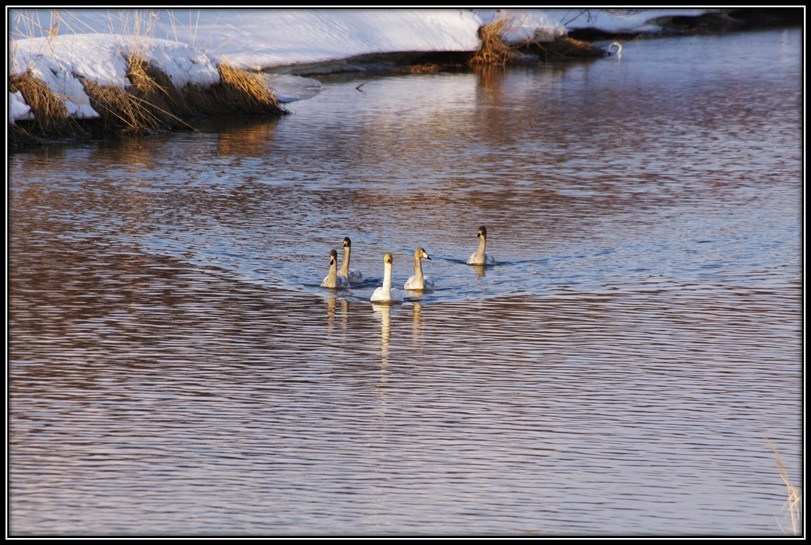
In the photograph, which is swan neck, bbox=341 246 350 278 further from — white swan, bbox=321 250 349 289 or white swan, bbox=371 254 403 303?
white swan, bbox=371 254 403 303

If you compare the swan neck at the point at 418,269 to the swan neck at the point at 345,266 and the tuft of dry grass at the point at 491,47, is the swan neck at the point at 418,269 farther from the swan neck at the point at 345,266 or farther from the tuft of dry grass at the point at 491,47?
the tuft of dry grass at the point at 491,47

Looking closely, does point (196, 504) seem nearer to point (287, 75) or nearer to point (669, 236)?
point (669, 236)

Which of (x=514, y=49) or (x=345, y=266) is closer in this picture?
(x=345, y=266)

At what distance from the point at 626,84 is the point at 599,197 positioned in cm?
1353

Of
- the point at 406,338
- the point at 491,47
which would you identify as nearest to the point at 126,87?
the point at 406,338

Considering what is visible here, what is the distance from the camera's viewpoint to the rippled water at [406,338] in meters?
7.45

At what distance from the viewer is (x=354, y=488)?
7535 mm

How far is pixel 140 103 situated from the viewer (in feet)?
76.7

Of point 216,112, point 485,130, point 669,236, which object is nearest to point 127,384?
point 669,236

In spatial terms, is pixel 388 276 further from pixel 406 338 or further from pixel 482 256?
pixel 482 256

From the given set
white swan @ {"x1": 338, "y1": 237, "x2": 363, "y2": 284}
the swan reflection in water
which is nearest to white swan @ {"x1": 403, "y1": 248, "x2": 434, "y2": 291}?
white swan @ {"x1": 338, "y1": 237, "x2": 363, "y2": 284}

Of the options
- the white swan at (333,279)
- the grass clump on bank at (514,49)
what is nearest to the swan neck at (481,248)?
the white swan at (333,279)

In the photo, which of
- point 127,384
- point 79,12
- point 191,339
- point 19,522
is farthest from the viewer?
point 79,12

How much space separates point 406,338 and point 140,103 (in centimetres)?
1362
